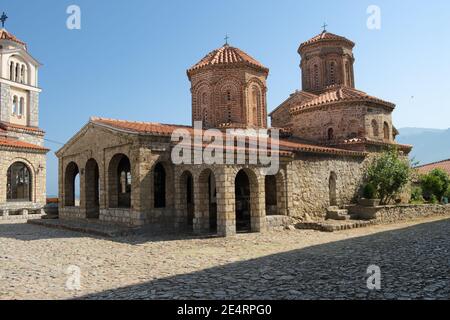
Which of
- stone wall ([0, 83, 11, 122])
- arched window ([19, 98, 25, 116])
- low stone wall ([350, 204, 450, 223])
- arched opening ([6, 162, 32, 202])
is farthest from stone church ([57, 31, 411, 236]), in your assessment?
arched window ([19, 98, 25, 116])

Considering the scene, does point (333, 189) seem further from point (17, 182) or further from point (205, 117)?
point (17, 182)

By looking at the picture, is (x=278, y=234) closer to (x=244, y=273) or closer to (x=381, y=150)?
(x=244, y=273)

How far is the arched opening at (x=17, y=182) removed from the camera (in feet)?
83.3

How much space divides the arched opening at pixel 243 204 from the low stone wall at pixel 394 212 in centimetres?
482

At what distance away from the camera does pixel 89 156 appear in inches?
628

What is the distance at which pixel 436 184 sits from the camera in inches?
840

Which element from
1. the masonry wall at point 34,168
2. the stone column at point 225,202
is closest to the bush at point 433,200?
the stone column at point 225,202

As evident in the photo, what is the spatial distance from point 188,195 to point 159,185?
52.3 inches

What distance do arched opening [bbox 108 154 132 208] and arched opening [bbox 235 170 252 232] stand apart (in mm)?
5042

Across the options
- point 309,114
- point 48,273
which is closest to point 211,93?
point 309,114

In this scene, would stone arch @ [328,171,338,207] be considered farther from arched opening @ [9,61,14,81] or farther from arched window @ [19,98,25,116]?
arched opening @ [9,61,14,81]

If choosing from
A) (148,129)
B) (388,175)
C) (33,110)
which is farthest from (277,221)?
(33,110)

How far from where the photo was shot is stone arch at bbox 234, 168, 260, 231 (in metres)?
13.0
